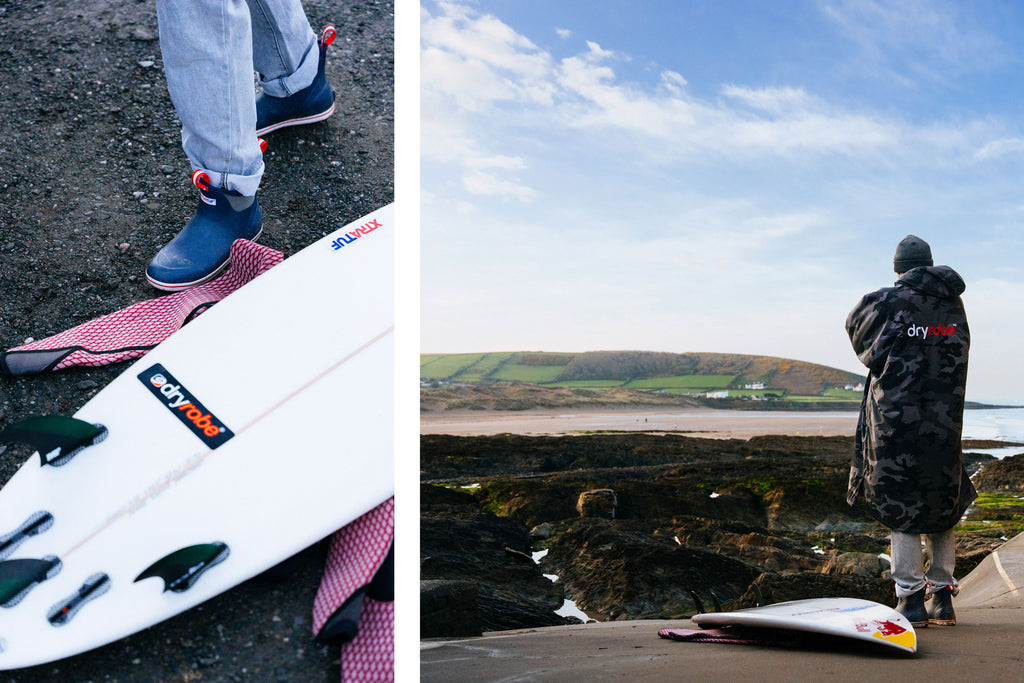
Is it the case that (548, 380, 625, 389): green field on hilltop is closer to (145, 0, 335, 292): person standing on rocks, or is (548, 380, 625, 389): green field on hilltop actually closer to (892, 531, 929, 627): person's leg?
(892, 531, 929, 627): person's leg

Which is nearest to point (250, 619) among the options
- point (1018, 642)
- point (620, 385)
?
point (620, 385)

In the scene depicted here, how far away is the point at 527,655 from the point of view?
1.12 meters

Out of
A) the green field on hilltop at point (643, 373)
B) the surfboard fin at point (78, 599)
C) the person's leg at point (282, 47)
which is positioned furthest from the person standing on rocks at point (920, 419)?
the person's leg at point (282, 47)

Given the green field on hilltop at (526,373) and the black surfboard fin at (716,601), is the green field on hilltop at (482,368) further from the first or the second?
the black surfboard fin at (716,601)

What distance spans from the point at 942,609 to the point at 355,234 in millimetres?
1348

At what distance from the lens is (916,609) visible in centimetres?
111

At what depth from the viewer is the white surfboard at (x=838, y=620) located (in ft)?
3.18

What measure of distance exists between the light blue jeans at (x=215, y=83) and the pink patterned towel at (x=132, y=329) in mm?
179

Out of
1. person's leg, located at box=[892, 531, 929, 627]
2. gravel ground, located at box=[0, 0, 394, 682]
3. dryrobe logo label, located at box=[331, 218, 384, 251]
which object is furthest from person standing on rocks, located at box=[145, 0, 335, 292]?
person's leg, located at box=[892, 531, 929, 627]

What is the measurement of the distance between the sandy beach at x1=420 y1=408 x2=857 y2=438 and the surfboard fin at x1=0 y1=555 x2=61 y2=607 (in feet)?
2.63

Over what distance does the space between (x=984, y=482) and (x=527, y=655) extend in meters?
1.01

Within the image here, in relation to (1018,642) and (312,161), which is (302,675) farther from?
(312,161)

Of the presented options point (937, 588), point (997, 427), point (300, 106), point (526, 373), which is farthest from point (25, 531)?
point (997, 427)

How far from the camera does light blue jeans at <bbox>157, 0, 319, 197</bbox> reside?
135 cm
